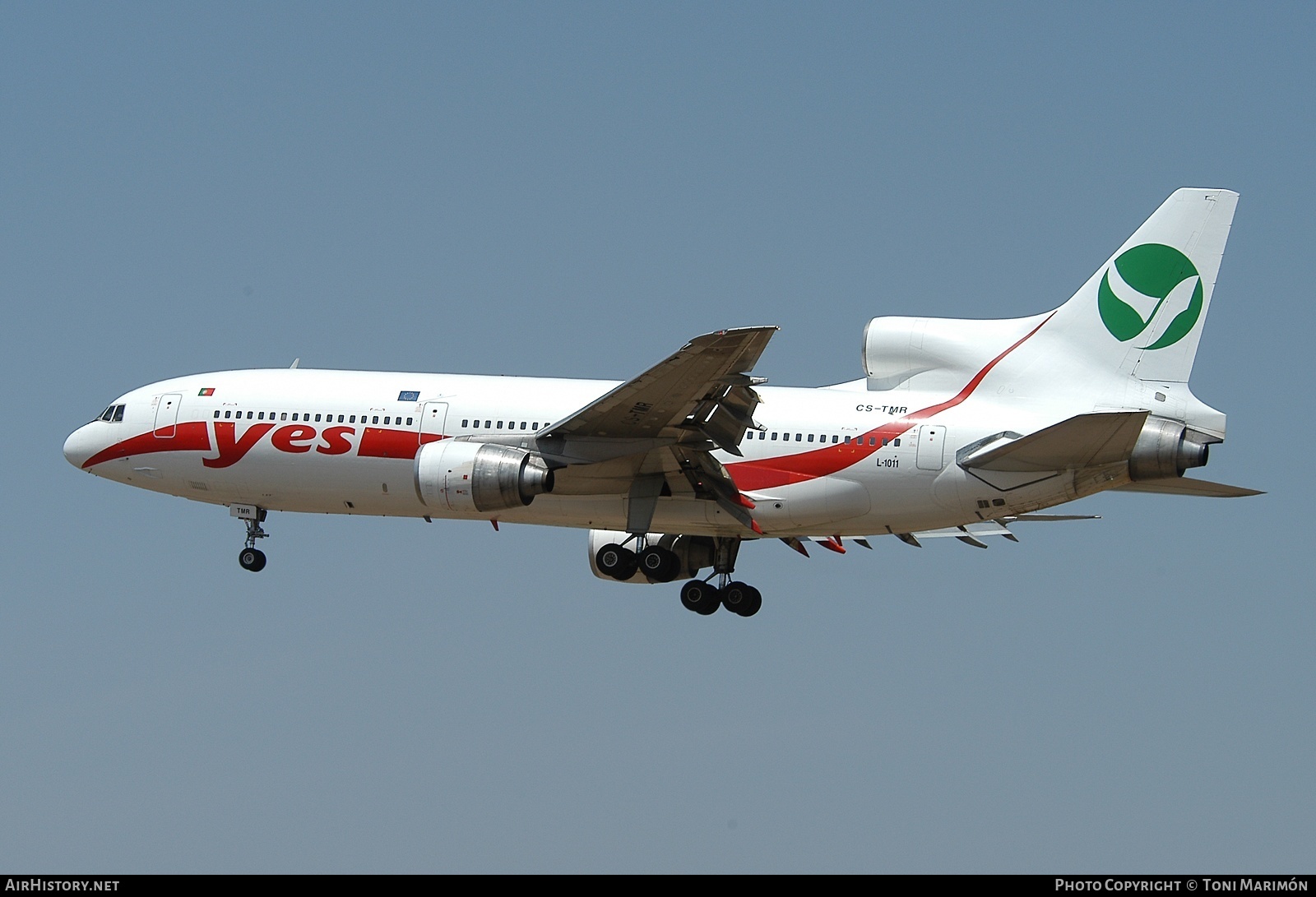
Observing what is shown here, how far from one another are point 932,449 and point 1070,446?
3.15m

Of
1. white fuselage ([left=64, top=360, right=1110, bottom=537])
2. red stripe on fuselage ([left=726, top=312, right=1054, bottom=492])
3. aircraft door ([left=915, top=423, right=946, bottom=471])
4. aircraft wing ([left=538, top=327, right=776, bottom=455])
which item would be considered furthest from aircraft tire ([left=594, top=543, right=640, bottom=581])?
aircraft door ([left=915, top=423, right=946, bottom=471])

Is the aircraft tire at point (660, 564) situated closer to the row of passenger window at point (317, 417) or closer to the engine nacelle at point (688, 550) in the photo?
the engine nacelle at point (688, 550)

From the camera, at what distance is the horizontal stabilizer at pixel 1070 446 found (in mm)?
35562

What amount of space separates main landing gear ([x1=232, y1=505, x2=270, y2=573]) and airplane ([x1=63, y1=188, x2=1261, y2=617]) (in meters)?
0.57

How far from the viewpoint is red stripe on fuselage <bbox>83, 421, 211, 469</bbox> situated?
4272cm

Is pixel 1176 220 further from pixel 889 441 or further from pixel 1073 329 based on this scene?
pixel 889 441

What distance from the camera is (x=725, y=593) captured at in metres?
42.9

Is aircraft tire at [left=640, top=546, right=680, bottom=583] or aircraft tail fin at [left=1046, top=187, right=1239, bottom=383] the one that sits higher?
aircraft tail fin at [left=1046, top=187, right=1239, bottom=383]

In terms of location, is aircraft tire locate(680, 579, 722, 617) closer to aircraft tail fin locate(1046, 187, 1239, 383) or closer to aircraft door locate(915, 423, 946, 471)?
aircraft door locate(915, 423, 946, 471)

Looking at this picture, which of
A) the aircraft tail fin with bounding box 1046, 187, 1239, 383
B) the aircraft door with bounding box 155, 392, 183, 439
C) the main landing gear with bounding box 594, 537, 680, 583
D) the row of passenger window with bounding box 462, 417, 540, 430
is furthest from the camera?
the aircraft door with bounding box 155, 392, 183, 439

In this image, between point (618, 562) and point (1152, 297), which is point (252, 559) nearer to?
point (618, 562)

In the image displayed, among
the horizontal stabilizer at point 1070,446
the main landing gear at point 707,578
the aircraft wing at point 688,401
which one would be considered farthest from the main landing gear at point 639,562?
the horizontal stabilizer at point 1070,446

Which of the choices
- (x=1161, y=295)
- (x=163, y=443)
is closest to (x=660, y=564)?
(x=163, y=443)

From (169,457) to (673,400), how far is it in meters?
13.1
